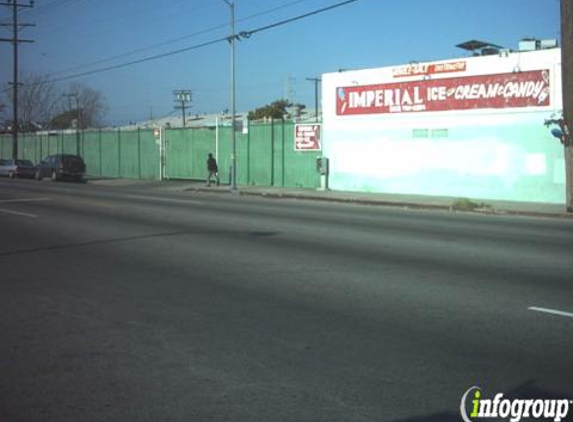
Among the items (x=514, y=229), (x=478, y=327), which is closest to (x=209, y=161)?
(x=514, y=229)

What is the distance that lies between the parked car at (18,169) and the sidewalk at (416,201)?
1951 centimetres

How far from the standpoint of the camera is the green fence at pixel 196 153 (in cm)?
3441

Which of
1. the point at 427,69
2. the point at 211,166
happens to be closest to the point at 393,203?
the point at 427,69

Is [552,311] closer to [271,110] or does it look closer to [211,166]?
[211,166]

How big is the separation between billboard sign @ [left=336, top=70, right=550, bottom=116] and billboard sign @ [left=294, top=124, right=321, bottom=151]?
157cm

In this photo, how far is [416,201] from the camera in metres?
25.4

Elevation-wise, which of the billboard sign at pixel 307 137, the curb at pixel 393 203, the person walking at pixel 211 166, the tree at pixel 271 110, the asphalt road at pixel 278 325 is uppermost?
the tree at pixel 271 110

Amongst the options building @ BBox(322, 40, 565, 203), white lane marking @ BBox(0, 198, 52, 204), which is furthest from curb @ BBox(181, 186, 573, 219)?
white lane marking @ BBox(0, 198, 52, 204)

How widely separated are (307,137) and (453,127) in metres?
7.93

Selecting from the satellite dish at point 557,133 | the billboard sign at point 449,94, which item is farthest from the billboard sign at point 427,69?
the satellite dish at point 557,133

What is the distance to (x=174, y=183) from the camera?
40438 millimetres

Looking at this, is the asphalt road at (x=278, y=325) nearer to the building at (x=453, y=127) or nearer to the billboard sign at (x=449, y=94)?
the building at (x=453, y=127)

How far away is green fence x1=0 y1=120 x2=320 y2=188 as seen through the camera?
113 feet

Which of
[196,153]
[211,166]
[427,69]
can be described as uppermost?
[427,69]
